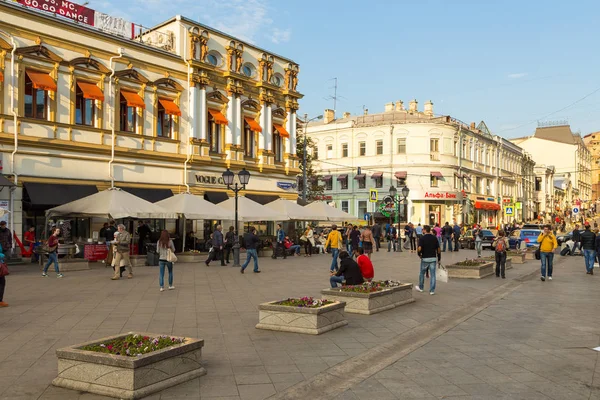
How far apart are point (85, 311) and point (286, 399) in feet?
22.3

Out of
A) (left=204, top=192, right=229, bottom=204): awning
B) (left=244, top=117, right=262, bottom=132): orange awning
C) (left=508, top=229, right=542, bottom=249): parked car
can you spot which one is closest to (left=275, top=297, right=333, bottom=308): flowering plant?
(left=204, top=192, right=229, bottom=204): awning

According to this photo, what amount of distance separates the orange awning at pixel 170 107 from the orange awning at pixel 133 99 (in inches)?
57.3

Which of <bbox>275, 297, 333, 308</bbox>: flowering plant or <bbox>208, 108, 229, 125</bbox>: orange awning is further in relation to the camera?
<bbox>208, 108, 229, 125</bbox>: orange awning

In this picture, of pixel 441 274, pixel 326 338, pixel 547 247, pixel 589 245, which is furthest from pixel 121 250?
pixel 589 245

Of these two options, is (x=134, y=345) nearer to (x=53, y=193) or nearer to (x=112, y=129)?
(x=53, y=193)

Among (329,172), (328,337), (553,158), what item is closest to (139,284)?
(328,337)

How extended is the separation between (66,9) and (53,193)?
8392 mm

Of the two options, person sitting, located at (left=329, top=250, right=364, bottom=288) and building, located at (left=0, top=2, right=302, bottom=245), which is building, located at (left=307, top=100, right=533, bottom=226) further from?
person sitting, located at (left=329, top=250, right=364, bottom=288)

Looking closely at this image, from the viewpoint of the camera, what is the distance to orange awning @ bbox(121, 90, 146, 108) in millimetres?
26562

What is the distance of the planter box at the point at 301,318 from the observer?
907 centimetres

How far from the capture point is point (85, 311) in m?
11.4

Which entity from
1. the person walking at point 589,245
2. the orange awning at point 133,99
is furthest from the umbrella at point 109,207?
the person walking at point 589,245

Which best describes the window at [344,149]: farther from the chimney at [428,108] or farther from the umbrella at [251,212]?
the umbrella at [251,212]

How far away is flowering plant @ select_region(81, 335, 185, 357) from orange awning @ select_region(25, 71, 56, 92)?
61.7 feet
